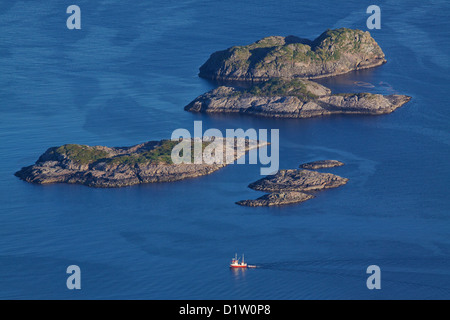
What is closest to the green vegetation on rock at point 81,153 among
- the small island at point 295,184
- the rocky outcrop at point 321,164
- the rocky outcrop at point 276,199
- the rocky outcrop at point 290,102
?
the small island at point 295,184

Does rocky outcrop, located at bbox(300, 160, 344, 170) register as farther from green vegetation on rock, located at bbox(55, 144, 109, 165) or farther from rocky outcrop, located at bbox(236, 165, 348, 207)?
green vegetation on rock, located at bbox(55, 144, 109, 165)

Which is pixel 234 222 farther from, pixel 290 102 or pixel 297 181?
pixel 290 102

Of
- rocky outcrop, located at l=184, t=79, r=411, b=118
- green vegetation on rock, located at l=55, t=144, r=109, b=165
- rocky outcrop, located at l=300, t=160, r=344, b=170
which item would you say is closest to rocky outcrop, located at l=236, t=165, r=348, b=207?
rocky outcrop, located at l=300, t=160, r=344, b=170

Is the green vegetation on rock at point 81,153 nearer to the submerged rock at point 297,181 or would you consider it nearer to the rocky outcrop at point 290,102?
the submerged rock at point 297,181

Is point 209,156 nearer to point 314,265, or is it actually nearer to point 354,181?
point 354,181

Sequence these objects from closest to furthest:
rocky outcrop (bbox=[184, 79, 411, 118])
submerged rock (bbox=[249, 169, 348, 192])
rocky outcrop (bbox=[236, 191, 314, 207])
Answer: rocky outcrop (bbox=[236, 191, 314, 207]), submerged rock (bbox=[249, 169, 348, 192]), rocky outcrop (bbox=[184, 79, 411, 118])

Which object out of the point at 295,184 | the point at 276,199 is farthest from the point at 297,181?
the point at 276,199
